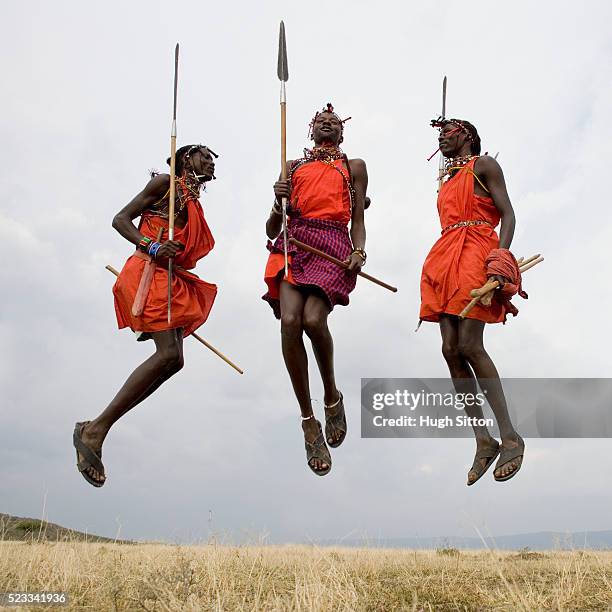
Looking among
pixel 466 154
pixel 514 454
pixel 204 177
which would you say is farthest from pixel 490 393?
pixel 204 177

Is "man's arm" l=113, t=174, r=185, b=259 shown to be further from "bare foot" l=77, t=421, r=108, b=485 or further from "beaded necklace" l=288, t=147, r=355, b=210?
"bare foot" l=77, t=421, r=108, b=485

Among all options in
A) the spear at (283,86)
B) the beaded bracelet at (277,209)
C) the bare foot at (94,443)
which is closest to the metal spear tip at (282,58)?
the spear at (283,86)

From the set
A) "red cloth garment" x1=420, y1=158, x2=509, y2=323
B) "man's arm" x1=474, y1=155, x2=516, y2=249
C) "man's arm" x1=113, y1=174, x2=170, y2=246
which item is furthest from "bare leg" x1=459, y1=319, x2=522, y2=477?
"man's arm" x1=113, y1=174, x2=170, y2=246

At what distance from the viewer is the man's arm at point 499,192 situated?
7227 millimetres

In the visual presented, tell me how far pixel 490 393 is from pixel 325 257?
197 centimetres

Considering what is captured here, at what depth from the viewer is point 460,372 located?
7168mm

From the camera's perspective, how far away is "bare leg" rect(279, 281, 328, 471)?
7.24 meters

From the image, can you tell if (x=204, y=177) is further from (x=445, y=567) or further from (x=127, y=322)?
(x=445, y=567)

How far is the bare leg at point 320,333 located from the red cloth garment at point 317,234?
121 millimetres

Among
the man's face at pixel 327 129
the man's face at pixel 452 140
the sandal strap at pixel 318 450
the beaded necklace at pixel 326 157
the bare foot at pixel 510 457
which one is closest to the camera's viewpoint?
the bare foot at pixel 510 457

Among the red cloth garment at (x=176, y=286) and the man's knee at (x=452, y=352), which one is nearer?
the man's knee at (x=452, y=352)

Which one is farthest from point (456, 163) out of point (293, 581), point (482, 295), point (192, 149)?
point (293, 581)

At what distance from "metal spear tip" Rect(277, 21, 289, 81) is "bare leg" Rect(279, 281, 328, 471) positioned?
2.22 meters

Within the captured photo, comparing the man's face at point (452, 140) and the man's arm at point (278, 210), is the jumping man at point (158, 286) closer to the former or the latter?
the man's arm at point (278, 210)
